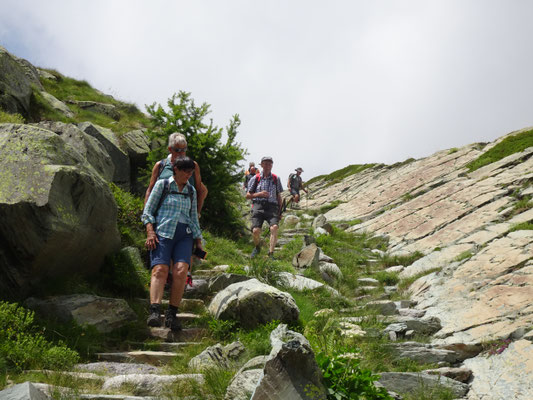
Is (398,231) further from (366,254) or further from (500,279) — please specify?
(500,279)

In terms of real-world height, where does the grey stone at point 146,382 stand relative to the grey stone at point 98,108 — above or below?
below

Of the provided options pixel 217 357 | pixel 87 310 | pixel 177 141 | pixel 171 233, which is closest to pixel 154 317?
pixel 87 310

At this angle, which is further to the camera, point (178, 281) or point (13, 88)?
point (13, 88)

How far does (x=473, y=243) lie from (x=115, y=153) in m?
9.48

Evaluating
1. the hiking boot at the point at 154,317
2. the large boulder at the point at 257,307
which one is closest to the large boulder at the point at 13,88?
the hiking boot at the point at 154,317

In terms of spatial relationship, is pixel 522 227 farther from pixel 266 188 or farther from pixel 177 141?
pixel 177 141

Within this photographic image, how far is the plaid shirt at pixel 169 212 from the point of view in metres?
5.91

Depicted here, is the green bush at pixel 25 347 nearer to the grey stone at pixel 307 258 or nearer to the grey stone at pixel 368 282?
the grey stone at pixel 307 258

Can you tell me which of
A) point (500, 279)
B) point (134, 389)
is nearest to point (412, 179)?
point (500, 279)

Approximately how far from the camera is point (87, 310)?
5.66m

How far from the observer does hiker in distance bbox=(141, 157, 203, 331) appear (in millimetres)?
5738

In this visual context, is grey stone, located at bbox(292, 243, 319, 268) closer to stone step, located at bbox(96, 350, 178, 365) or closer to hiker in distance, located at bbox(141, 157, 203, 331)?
hiker in distance, located at bbox(141, 157, 203, 331)

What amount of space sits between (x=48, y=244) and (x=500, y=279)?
6943 millimetres

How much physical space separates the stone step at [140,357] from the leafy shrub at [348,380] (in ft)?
7.02
